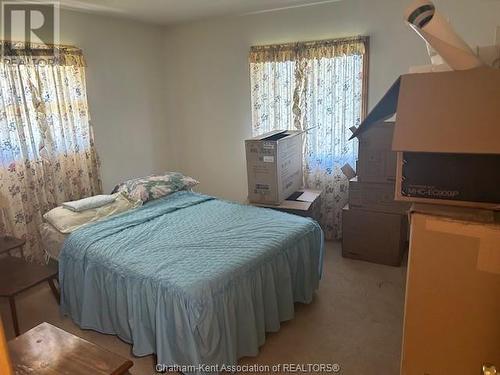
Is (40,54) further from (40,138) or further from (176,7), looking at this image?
(176,7)

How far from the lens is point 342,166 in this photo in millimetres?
3791

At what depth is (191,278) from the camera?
206cm

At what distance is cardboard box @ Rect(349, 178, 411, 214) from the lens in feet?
10.7

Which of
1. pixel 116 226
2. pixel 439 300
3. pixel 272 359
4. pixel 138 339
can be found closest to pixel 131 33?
pixel 116 226

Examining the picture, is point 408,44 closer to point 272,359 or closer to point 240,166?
point 240,166

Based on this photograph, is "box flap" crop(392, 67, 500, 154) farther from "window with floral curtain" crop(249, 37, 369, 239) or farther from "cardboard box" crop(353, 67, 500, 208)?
"window with floral curtain" crop(249, 37, 369, 239)

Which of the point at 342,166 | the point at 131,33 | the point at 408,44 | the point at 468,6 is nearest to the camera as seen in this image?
the point at 468,6

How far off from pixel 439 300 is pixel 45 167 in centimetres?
341

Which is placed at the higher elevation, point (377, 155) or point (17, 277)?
point (377, 155)

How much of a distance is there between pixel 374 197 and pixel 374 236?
0.38 metres

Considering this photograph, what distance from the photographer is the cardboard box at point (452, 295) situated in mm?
968

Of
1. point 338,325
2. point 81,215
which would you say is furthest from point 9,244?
point 338,325

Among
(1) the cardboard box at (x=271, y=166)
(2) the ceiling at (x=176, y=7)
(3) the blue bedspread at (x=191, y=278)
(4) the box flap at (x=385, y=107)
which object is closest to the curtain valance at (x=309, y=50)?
(2) the ceiling at (x=176, y=7)

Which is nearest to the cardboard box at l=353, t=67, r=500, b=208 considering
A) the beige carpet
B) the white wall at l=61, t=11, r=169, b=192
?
the beige carpet
